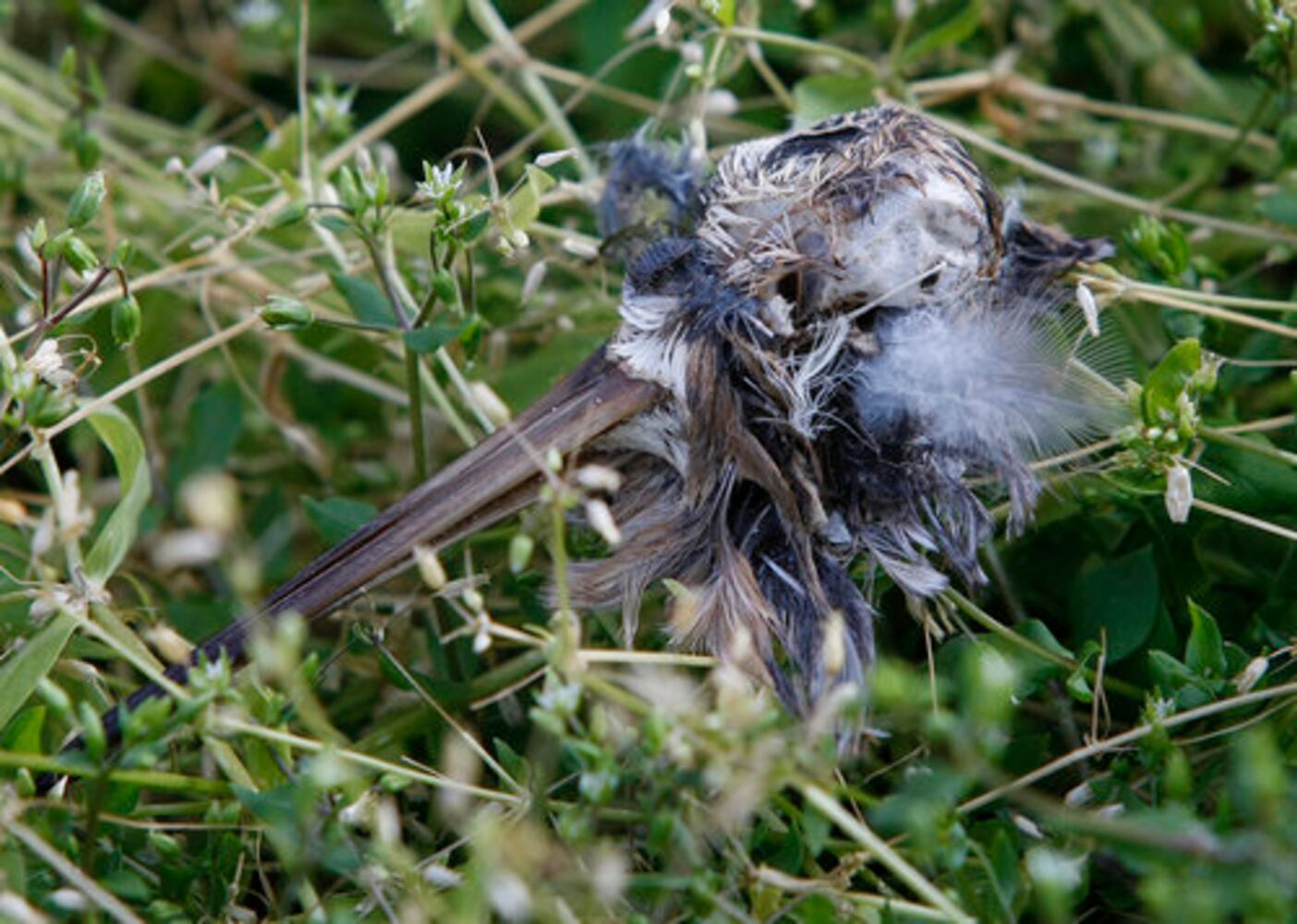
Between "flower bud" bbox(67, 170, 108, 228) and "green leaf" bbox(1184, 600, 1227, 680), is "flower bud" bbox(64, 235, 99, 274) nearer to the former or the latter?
"flower bud" bbox(67, 170, 108, 228)

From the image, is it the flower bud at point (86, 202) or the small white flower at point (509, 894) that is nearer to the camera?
the small white flower at point (509, 894)

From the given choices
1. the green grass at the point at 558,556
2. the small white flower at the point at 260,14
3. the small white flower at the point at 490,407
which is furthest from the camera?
the small white flower at the point at 260,14

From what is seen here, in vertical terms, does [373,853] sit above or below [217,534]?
below

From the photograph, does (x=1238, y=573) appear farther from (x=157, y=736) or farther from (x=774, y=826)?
(x=157, y=736)

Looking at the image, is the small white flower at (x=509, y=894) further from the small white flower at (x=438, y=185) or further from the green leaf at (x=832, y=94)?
the green leaf at (x=832, y=94)

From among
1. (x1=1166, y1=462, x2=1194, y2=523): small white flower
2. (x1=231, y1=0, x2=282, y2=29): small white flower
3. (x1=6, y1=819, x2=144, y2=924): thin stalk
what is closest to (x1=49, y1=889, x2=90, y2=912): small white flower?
(x1=6, y1=819, x2=144, y2=924): thin stalk

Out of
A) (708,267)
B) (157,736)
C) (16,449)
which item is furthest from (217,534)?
(16,449)

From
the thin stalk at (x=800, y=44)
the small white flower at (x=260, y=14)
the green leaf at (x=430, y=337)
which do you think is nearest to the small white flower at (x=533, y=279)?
the green leaf at (x=430, y=337)
